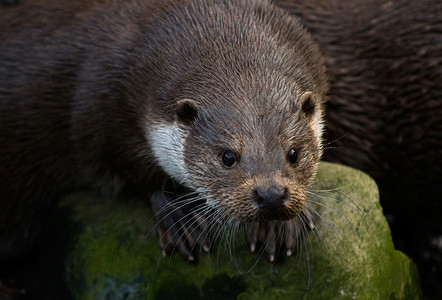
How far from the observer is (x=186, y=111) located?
3076mm

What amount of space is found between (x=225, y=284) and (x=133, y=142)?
84cm

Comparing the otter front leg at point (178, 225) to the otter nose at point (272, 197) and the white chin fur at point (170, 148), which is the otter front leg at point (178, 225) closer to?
the white chin fur at point (170, 148)

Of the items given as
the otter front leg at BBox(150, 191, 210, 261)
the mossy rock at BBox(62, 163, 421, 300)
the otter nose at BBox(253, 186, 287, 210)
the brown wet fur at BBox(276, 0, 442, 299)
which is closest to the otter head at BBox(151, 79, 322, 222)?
the otter nose at BBox(253, 186, 287, 210)

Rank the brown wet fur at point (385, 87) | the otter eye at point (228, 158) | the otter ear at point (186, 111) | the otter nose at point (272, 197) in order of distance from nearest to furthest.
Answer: the otter nose at point (272, 197) < the otter eye at point (228, 158) < the otter ear at point (186, 111) < the brown wet fur at point (385, 87)

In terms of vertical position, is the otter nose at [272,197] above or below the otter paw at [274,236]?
above

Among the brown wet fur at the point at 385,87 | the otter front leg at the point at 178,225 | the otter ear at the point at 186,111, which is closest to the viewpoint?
the otter ear at the point at 186,111

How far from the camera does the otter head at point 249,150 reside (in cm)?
277

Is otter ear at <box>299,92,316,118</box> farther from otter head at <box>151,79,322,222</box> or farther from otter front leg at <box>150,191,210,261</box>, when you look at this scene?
otter front leg at <box>150,191,210,261</box>

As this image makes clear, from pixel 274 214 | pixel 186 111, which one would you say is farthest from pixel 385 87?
pixel 274 214

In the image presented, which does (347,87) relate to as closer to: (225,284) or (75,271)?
(225,284)

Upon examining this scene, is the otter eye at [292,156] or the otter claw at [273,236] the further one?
the otter claw at [273,236]

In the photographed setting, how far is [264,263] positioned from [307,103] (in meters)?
0.77

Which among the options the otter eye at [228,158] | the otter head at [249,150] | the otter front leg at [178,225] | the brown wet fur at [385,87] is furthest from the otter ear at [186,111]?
the brown wet fur at [385,87]

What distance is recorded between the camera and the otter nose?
105 inches
